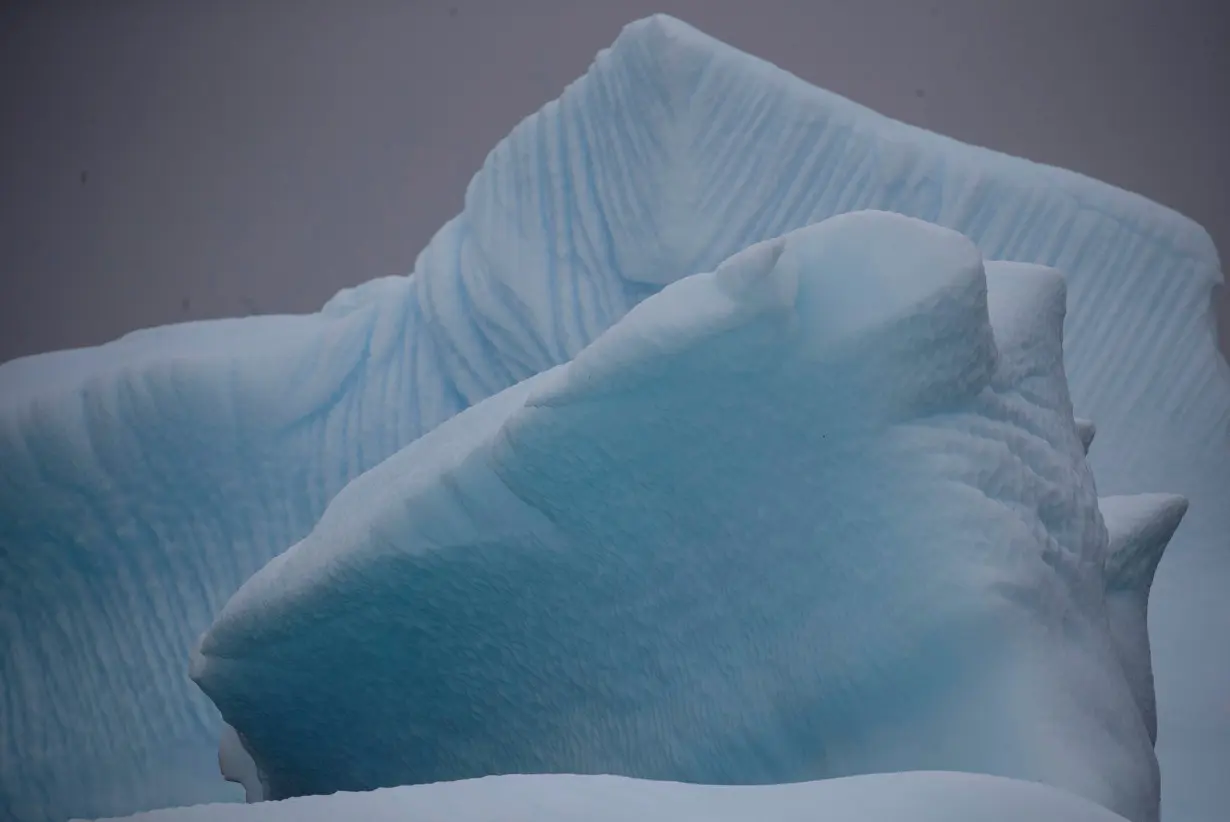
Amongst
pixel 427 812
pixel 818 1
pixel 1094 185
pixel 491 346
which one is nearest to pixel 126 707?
pixel 491 346

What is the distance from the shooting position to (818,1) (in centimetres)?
225

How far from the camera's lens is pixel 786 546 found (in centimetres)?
66

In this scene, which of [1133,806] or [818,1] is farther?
[818,1]

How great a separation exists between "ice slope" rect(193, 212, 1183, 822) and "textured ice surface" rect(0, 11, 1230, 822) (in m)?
0.41

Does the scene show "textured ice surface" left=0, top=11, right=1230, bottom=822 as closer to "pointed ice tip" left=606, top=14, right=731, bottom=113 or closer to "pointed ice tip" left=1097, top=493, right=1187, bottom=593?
"pointed ice tip" left=606, top=14, right=731, bottom=113

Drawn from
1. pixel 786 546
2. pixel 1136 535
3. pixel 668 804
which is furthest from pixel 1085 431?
pixel 668 804

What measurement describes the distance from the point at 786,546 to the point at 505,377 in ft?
1.86

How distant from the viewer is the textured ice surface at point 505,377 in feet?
3.60

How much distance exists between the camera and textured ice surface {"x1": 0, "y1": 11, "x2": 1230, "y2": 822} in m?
1.10

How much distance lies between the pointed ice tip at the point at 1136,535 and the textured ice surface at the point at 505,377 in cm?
26

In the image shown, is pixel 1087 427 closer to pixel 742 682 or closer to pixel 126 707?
pixel 742 682

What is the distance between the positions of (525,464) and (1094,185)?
0.90m

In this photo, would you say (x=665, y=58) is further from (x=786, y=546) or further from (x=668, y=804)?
(x=668, y=804)

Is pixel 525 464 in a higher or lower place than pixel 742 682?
higher
